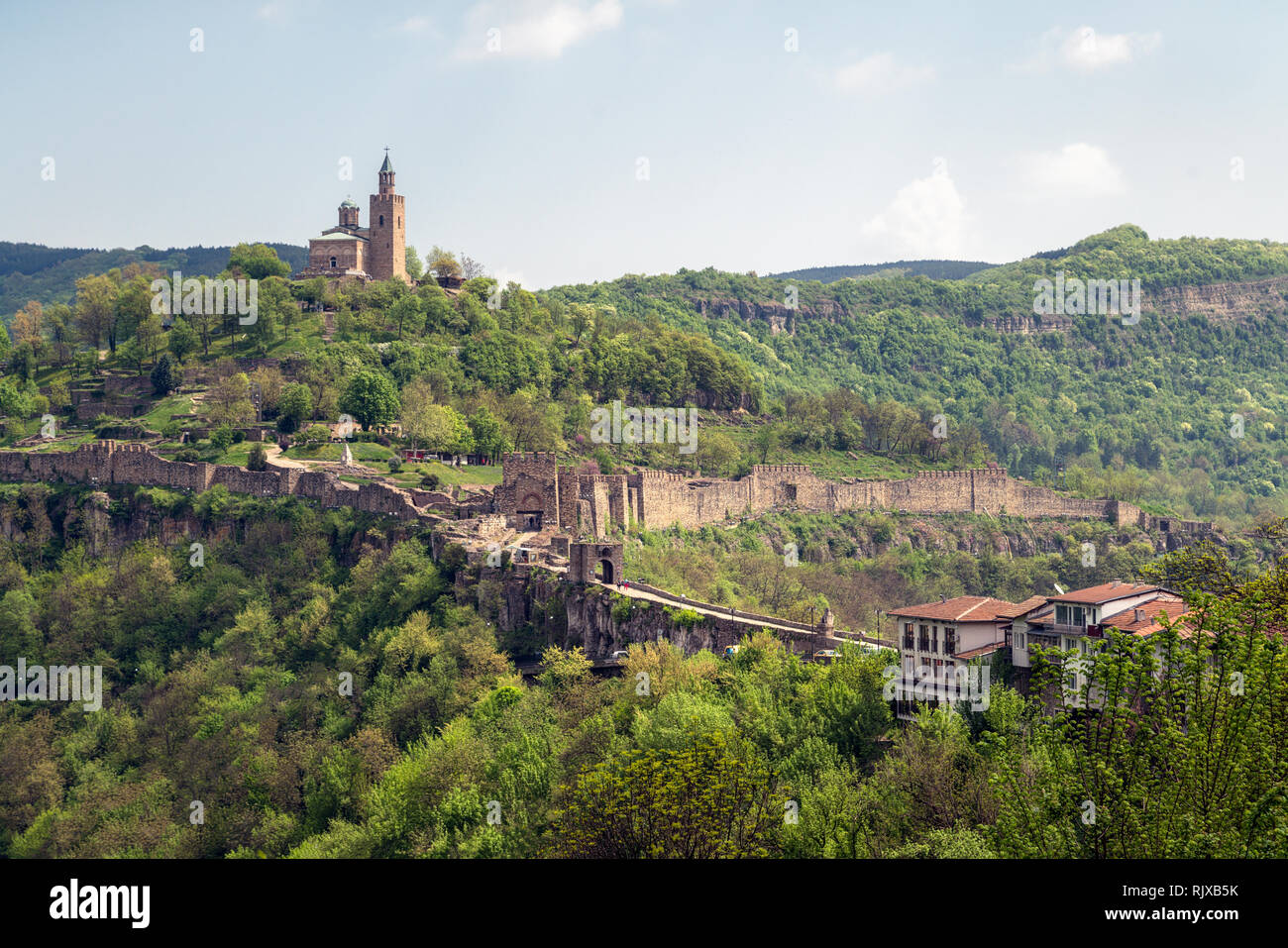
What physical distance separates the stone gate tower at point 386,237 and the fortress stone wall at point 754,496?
3249 cm

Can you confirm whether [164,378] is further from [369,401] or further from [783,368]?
[783,368]

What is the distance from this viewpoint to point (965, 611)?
124ft

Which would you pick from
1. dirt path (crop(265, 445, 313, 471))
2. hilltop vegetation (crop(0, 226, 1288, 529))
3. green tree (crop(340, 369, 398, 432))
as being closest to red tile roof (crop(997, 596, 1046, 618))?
dirt path (crop(265, 445, 313, 471))

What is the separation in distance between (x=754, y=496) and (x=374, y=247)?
37.3m

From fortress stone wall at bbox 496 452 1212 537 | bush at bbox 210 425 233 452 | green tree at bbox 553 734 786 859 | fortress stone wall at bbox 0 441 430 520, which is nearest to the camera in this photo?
green tree at bbox 553 734 786 859

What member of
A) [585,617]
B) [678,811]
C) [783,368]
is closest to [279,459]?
[585,617]

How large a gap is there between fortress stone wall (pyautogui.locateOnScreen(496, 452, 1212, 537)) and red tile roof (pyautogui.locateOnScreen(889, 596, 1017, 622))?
976 inches

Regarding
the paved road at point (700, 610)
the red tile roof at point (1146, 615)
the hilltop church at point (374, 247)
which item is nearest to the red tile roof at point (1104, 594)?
the red tile roof at point (1146, 615)

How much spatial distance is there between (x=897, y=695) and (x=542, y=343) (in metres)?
66.0

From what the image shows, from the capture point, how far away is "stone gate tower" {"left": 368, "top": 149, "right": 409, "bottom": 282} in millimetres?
103000

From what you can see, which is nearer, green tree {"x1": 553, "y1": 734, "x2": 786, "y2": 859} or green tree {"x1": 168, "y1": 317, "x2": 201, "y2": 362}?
green tree {"x1": 553, "y1": 734, "x2": 786, "y2": 859}

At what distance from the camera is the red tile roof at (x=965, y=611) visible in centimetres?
3719

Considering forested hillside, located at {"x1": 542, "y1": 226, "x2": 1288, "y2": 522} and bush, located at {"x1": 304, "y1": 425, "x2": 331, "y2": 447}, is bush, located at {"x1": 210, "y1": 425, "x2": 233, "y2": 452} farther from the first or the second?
forested hillside, located at {"x1": 542, "y1": 226, "x2": 1288, "y2": 522}
